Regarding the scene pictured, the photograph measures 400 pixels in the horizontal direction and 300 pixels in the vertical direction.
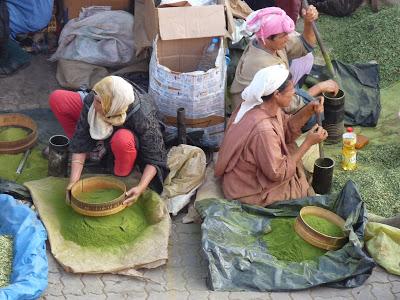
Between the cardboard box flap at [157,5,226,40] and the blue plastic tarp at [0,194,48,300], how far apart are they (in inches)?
70.8

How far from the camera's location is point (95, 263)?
191 inches

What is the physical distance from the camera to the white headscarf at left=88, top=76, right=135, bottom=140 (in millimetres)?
4918

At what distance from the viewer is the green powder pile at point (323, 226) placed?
4887 mm

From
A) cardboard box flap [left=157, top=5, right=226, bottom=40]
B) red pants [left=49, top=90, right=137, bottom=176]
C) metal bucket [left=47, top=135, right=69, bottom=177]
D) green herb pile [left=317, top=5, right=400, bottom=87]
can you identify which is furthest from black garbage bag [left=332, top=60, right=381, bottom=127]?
metal bucket [left=47, top=135, right=69, bottom=177]

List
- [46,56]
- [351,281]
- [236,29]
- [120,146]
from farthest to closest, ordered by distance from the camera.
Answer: [46,56], [236,29], [120,146], [351,281]

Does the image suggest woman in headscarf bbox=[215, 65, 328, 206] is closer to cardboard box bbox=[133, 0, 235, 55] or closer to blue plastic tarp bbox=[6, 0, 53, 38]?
cardboard box bbox=[133, 0, 235, 55]

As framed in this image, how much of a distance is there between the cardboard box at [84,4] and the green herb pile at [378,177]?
253 cm

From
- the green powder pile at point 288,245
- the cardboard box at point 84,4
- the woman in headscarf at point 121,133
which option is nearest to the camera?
the green powder pile at point 288,245

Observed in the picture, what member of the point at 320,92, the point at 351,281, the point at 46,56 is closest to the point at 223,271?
the point at 351,281

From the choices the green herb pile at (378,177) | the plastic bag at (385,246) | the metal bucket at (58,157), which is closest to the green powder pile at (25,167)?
the metal bucket at (58,157)

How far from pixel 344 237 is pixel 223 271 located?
0.79 meters

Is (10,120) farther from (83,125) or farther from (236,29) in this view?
(236,29)

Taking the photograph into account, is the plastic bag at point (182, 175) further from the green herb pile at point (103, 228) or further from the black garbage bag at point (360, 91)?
the black garbage bag at point (360, 91)

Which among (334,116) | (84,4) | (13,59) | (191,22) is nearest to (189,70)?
(191,22)
